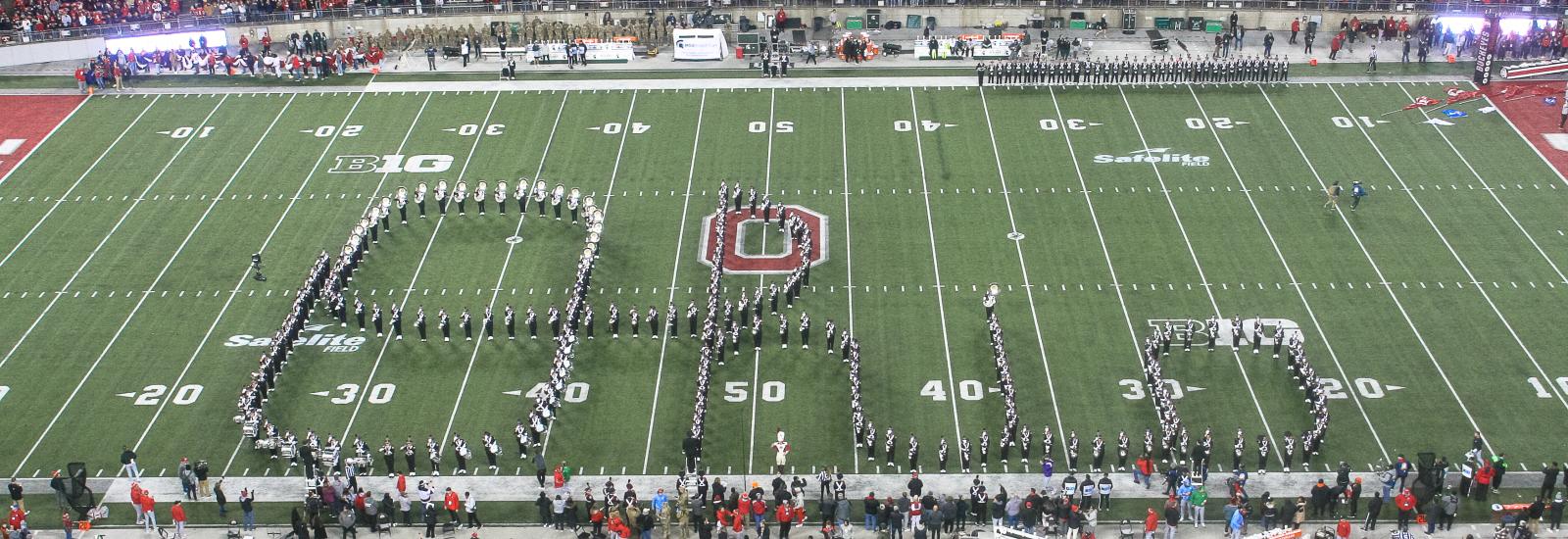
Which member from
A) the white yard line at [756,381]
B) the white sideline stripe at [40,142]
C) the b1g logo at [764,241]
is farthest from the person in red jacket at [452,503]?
the white sideline stripe at [40,142]

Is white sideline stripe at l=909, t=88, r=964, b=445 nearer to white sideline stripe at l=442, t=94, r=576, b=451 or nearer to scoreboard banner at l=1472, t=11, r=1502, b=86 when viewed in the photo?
white sideline stripe at l=442, t=94, r=576, b=451

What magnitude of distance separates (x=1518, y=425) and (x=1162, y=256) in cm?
1029

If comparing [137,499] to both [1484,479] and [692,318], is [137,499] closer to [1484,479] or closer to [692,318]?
[692,318]

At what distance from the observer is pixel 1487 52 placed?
181 ft

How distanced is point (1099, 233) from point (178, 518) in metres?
23.1

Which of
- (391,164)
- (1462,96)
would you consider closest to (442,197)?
(391,164)

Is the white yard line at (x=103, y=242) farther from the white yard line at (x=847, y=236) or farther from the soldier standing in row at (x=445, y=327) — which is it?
the white yard line at (x=847, y=236)

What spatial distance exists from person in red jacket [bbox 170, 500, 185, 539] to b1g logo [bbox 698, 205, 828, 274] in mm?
14833

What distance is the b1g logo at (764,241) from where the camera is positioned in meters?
41.9

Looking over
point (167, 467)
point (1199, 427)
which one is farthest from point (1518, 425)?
point (167, 467)

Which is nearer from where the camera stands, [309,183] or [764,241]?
[764,241]

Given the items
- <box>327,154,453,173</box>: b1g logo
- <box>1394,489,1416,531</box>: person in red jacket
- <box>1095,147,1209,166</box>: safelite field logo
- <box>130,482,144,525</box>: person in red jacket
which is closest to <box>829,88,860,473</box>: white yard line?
<box>1095,147,1209,166</box>: safelite field logo

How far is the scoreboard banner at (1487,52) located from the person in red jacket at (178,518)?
41058mm

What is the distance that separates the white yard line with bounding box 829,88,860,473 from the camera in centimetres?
3362
